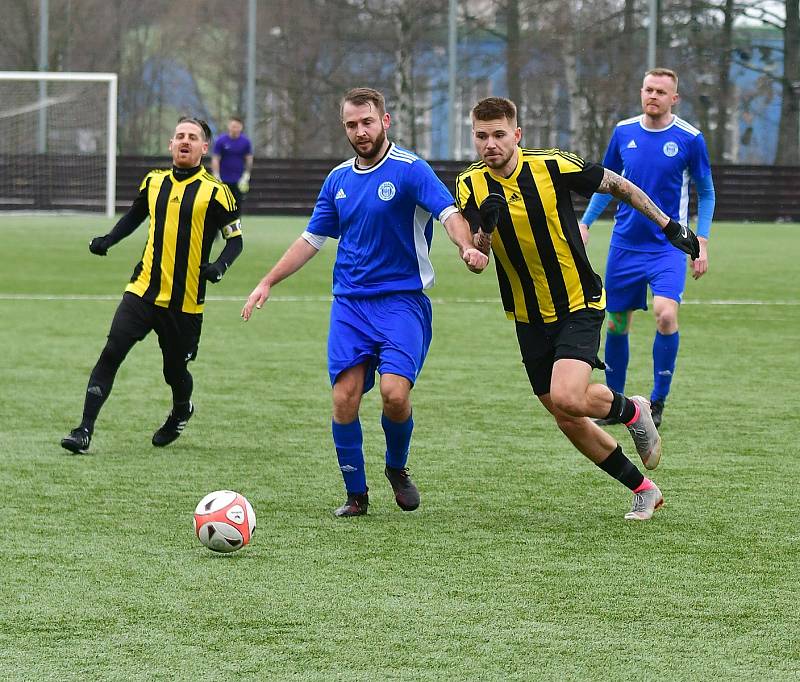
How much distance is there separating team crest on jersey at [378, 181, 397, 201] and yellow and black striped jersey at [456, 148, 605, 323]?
0.89 ft

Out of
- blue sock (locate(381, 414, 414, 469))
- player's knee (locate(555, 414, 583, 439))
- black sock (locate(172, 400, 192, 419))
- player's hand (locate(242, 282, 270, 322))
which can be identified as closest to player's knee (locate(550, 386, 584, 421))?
player's knee (locate(555, 414, 583, 439))

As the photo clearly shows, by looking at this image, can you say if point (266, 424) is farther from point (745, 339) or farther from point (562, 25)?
point (562, 25)

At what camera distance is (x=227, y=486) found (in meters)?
6.73

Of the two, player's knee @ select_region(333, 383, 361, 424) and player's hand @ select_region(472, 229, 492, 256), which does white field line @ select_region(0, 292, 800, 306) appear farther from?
player's hand @ select_region(472, 229, 492, 256)

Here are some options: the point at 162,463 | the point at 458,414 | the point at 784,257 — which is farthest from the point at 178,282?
the point at 784,257

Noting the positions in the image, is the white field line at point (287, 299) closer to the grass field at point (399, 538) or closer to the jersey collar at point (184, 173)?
the grass field at point (399, 538)

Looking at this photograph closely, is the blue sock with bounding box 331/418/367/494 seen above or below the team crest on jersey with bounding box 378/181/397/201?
Answer: below

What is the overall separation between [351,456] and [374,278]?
2.48ft

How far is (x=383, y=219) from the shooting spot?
19.7ft

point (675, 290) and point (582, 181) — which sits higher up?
point (582, 181)

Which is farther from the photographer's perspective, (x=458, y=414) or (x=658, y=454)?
(x=458, y=414)

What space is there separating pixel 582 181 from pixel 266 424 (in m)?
3.17

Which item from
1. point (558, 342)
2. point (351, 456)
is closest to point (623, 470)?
point (558, 342)

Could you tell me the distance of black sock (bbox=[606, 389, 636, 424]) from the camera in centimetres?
605
